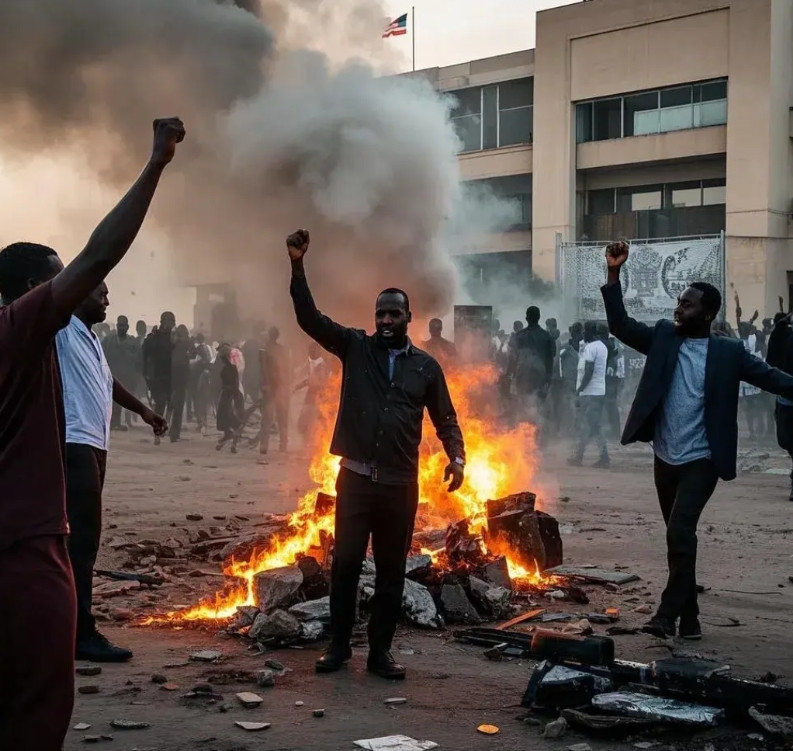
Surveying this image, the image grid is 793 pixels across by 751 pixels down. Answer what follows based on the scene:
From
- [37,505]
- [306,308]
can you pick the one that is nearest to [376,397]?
[306,308]

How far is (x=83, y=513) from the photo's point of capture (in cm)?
502

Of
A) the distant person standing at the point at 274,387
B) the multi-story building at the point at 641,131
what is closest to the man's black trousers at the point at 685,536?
the distant person standing at the point at 274,387

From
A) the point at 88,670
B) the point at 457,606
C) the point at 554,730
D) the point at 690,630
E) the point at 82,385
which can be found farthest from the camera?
the point at 457,606

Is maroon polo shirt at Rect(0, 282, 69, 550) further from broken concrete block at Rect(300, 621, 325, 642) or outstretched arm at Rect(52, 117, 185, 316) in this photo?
broken concrete block at Rect(300, 621, 325, 642)

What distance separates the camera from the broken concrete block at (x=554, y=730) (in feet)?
13.4

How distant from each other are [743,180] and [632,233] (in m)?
3.64

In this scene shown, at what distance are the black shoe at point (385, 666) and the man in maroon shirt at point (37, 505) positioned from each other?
255 cm

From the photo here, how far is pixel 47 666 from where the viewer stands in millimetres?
2506

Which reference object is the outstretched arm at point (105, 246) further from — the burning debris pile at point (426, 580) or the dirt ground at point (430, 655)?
the burning debris pile at point (426, 580)

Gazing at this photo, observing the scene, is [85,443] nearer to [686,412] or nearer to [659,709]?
[659,709]

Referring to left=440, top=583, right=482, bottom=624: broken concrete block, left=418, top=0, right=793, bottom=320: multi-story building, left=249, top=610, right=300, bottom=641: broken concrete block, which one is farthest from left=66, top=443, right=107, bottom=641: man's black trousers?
left=418, top=0, right=793, bottom=320: multi-story building

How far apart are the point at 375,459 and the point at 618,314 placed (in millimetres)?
1773

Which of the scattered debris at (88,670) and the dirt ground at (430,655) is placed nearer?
the dirt ground at (430,655)

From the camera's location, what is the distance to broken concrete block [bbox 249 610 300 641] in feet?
17.9
